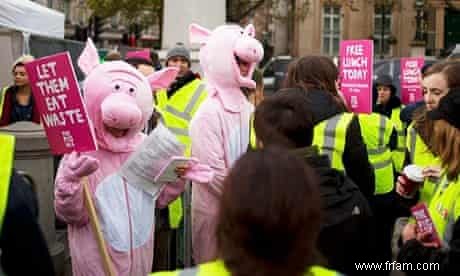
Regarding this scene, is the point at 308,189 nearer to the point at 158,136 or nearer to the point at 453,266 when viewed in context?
the point at 453,266

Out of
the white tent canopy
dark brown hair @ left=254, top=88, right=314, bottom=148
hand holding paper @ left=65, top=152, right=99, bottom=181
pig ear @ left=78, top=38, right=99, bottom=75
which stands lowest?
hand holding paper @ left=65, top=152, right=99, bottom=181

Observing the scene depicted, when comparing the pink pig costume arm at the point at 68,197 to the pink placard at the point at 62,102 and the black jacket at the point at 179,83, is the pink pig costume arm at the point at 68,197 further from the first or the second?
the black jacket at the point at 179,83

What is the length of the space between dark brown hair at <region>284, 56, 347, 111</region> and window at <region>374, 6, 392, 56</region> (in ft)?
130

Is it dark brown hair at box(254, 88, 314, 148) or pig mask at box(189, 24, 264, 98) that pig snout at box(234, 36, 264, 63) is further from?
dark brown hair at box(254, 88, 314, 148)

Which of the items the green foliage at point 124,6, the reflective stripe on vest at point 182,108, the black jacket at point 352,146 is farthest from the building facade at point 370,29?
the black jacket at point 352,146

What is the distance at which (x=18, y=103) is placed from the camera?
7961 mm

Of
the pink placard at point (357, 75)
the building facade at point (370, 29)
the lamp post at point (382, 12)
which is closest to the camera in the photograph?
the pink placard at point (357, 75)

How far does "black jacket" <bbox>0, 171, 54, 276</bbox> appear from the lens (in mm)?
2502

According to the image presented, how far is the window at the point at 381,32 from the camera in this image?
1741 inches

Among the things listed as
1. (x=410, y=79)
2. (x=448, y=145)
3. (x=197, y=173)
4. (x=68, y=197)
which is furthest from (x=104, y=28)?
(x=448, y=145)

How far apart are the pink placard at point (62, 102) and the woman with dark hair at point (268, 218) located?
1.85m

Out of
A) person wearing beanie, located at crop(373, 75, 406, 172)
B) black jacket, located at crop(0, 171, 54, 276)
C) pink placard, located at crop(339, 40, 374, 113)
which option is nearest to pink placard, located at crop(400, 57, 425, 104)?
person wearing beanie, located at crop(373, 75, 406, 172)

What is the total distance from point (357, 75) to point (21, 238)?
445 centimetres

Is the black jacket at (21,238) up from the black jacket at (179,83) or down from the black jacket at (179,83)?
down
